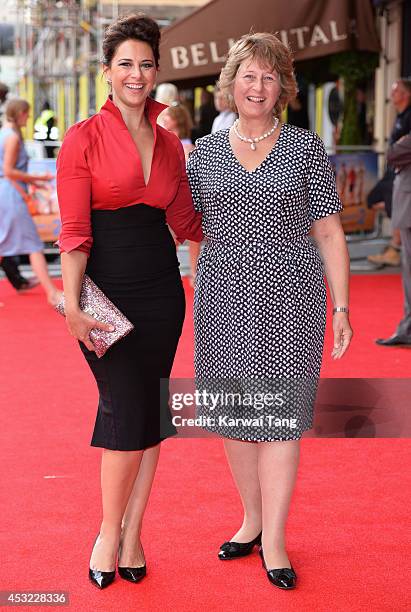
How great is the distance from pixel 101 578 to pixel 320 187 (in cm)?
144

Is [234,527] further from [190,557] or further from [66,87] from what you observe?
[66,87]

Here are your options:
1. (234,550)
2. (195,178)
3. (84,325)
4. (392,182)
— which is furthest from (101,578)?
(392,182)

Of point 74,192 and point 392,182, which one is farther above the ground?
point 74,192

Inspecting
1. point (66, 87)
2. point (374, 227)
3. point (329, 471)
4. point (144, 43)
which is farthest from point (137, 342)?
point (66, 87)

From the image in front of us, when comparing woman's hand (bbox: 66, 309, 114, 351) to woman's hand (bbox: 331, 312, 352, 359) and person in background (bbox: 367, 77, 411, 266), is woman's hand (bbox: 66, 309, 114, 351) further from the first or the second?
person in background (bbox: 367, 77, 411, 266)

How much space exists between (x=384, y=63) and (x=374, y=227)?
2.53 metres

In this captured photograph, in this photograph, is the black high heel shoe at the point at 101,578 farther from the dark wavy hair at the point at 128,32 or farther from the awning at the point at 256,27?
the awning at the point at 256,27

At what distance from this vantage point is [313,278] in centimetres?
336

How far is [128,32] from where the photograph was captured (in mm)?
3125

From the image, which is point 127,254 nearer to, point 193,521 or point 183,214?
point 183,214

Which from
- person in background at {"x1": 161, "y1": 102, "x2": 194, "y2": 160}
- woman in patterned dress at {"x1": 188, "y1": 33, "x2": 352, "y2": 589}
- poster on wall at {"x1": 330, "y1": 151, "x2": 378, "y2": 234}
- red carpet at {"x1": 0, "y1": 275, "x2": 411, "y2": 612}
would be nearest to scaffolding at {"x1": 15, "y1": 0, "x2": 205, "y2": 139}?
poster on wall at {"x1": 330, "y1": 151, "x2": 378, "y2": 234}

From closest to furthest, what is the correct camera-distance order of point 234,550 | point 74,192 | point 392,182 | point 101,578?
1. point 74,192
2. point 101,578
3. point 234,550
4. point 392,182

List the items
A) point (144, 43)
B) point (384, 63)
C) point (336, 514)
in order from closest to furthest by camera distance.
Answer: point (144, 43) < point (336, 514) < point (384, 63)

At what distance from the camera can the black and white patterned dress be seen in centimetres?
330
